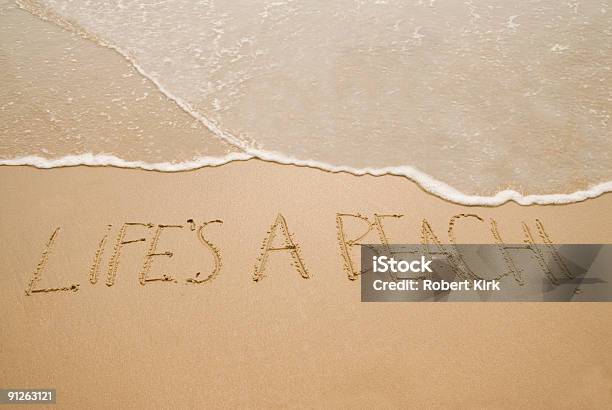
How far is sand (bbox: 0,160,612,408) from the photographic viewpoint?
7.41ft

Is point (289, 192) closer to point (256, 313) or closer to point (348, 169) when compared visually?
point (348, 169)

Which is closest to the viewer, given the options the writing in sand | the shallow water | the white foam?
the writing in sand

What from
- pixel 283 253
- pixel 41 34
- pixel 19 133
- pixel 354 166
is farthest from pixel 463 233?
pixel 41 34

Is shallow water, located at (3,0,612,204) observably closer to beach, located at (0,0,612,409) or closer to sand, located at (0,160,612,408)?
beach, located at (0,0,612,409)

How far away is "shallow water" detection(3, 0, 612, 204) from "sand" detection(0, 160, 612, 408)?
0.87ft

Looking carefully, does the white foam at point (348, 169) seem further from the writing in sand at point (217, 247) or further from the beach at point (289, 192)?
the writing in sand at point (217, 247)

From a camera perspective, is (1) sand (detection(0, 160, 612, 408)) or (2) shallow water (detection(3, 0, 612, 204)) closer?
(1) sand (detection(0, 160, 612, 408))

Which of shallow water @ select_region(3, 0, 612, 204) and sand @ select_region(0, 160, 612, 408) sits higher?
shallow water @ select_region(3, 0, 612, 204)

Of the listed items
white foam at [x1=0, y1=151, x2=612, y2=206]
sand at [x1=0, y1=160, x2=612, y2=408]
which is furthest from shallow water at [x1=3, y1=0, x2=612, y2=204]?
sand at [x1=0, y1=160, x2=612, y2=408]

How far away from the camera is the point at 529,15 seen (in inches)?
181

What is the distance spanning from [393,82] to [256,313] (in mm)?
2186

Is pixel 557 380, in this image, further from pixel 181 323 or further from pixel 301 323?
pixel 181 323

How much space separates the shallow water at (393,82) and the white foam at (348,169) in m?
0.02

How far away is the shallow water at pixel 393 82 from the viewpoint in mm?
3354
